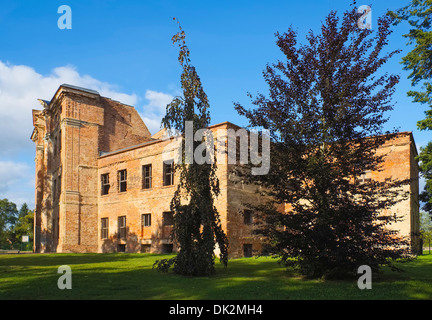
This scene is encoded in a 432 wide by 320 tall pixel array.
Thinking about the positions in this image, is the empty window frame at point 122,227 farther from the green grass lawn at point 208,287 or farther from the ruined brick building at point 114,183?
Result: the green grass lawn at point 208,287

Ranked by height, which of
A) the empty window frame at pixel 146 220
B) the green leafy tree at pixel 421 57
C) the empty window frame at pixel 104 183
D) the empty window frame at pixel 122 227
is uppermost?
the green leafy tree at pixel 421 57

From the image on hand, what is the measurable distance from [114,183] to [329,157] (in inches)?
826

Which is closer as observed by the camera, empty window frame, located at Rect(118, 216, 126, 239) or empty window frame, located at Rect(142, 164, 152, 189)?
empty window frame, located at Rect(142, 164, 152, 189)

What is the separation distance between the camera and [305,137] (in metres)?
11.6

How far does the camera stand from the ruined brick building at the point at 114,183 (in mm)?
23031

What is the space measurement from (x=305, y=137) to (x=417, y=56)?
14.7 metres

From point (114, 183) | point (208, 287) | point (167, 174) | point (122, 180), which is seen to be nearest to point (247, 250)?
point (167, 174)

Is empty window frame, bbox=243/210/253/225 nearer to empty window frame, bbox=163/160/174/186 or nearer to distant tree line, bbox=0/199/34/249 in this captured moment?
empty window frame, bbox=163/160/174/186

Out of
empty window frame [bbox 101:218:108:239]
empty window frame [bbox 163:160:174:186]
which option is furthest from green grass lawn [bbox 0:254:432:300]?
empty window frame [bbox 101:218:108:239]

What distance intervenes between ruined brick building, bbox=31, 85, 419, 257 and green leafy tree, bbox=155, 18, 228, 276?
305 inches

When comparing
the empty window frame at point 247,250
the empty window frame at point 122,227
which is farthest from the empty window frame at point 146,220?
Answer: the empty window frame at point 247,250

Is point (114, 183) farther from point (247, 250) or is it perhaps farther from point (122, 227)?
point (247, 250)

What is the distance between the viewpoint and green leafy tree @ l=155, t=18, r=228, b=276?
12.7 m

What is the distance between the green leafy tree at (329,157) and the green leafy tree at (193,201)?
1.84 metres
